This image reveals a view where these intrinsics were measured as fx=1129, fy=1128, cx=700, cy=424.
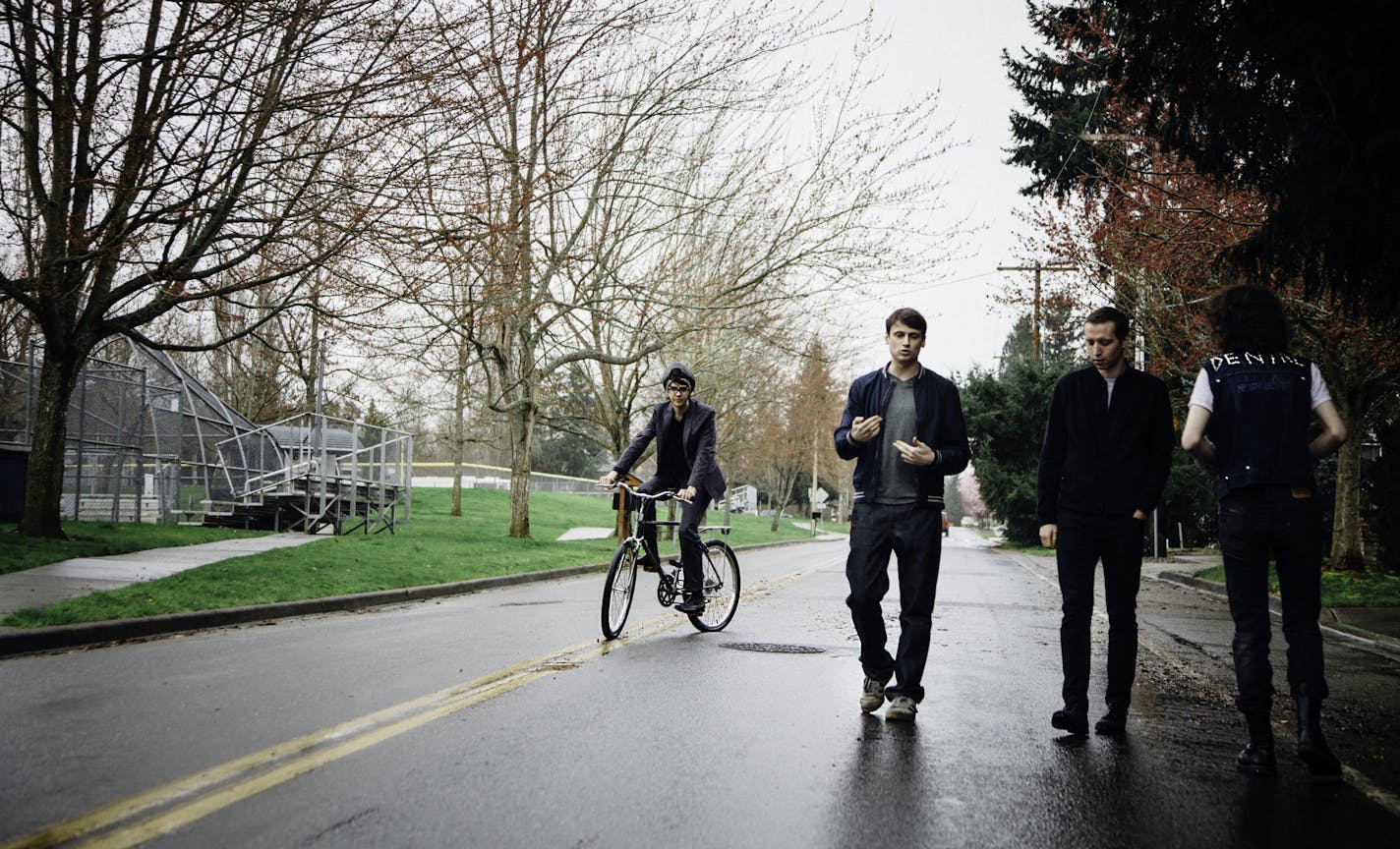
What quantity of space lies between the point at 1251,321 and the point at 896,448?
1.78 m

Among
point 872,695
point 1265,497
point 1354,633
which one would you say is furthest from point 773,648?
point 1354,633

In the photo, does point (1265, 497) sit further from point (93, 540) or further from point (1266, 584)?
point (93, 540)

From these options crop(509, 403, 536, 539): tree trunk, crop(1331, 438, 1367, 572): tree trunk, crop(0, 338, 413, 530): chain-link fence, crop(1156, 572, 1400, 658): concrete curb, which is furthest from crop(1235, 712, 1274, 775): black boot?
crop(509, 403, 536, 539): tree trunk

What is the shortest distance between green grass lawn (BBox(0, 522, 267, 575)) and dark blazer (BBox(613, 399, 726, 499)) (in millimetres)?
7032

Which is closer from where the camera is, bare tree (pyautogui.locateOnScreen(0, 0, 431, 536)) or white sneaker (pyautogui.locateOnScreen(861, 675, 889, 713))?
white sneaker (pyautogui.locateOnScreen(861, 675, 889, 713))

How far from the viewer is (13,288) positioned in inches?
530

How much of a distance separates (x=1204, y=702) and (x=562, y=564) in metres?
13.3

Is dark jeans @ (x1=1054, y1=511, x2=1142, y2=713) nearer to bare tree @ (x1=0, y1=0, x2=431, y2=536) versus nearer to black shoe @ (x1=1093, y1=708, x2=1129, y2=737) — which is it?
black shoe @ (x1=1093, y1=708, x2=1129, y2=737)

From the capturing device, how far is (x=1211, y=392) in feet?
17.6

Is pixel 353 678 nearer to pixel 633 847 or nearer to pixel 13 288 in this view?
pixel 633 847

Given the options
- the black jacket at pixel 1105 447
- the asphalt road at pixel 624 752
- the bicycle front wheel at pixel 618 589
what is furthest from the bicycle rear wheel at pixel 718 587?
the black jacket at pixel 1105 447

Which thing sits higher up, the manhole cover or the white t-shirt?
the white t-shirt

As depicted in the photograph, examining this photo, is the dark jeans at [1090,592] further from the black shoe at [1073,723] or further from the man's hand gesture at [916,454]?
the man's hand gesture at [916,454]

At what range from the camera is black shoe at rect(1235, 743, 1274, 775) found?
488 centimetres
